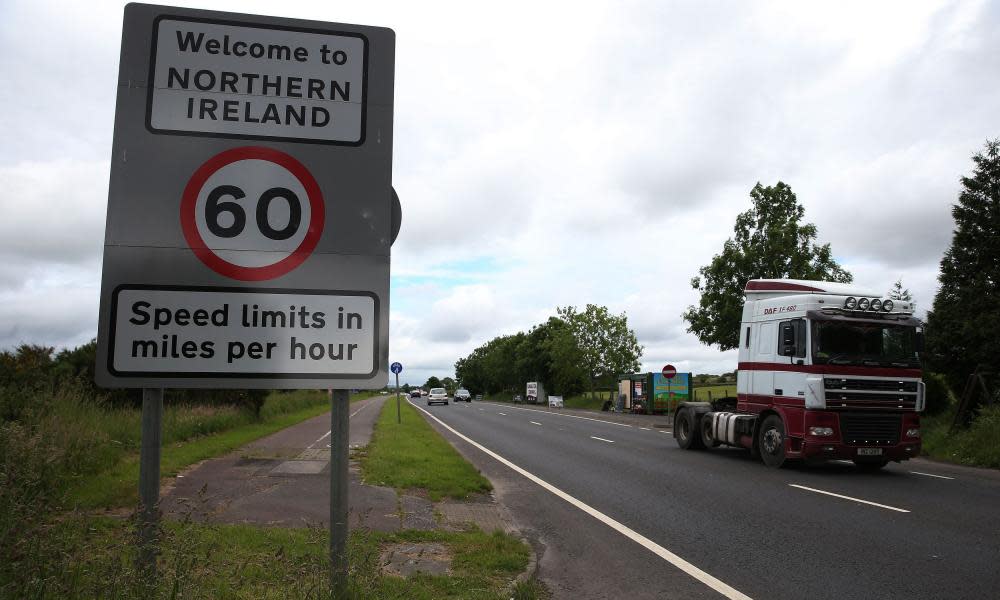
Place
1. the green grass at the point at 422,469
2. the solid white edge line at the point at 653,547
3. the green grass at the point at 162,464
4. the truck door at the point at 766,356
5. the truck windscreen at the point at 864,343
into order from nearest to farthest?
the solid white edge line at the point at 653,547
the green grass at the point at 162,464
the green grass at the point at 422,469
the truck windscreen at the point at 864,343
the truck door at the point at 766,356

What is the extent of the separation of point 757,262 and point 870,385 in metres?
21.1

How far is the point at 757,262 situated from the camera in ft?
111

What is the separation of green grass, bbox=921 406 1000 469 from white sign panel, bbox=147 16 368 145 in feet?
58.4

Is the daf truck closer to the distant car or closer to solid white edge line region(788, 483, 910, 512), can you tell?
solid white edge line region(788, 483, 910, 512)

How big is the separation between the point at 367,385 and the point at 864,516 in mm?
8547

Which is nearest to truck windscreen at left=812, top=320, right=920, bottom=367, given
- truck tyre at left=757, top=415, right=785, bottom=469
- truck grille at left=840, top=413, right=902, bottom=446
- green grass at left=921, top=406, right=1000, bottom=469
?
truck grille at left=840, top=413, right=902, bottom=446

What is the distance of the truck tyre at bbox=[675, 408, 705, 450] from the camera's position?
18.3 meters

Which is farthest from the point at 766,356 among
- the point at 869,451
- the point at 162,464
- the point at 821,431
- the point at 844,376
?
the point at 162,464

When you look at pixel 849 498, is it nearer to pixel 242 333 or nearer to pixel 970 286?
pixel 242 333

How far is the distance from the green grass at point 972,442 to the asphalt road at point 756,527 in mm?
1526

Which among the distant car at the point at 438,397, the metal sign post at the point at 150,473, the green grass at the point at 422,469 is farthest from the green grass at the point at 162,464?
the distant car at the point at 438,397

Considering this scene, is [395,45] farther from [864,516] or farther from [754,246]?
[754,246]

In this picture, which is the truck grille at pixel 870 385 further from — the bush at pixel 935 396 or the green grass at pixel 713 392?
the bush at pixel 935 396

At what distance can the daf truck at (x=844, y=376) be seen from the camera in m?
13.4
